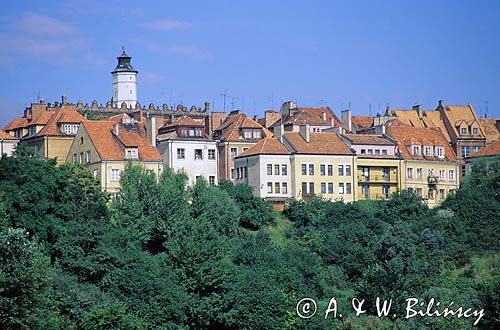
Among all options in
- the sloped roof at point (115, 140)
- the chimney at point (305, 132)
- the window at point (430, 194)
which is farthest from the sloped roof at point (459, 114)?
the sloped roof at point (115, 140)

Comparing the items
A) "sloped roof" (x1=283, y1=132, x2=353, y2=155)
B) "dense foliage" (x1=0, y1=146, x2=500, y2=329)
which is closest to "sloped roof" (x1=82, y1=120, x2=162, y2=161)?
"dense foliage" (x1=0, y1=146, x2=500, y2=329)

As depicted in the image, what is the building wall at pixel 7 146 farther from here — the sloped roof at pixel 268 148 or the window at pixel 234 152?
the sloped roof at pixel 268 148

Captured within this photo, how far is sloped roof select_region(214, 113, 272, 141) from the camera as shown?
331 feet

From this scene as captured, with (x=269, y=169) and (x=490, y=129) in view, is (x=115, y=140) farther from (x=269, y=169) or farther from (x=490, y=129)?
(x=490, y=129)

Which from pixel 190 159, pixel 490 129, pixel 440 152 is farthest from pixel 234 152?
pixel 490 129

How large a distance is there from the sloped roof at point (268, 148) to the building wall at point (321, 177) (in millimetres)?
1160

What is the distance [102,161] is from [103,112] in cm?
2273

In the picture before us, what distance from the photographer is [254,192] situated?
96375 mm

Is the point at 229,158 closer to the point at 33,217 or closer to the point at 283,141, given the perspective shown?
the point at 283,141

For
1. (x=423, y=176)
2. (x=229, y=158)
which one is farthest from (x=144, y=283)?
(x=423, y=176)

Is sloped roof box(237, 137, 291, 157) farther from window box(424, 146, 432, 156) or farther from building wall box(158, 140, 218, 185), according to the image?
window box(424, 146, 432, 156)

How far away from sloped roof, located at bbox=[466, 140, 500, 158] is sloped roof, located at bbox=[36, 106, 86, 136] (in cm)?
3387

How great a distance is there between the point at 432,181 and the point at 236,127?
17193mm

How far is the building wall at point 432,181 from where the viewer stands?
10325cm
